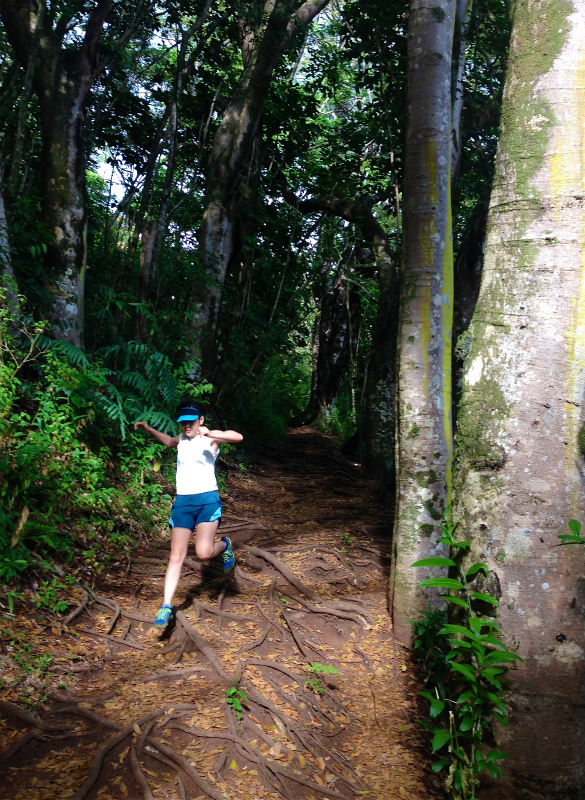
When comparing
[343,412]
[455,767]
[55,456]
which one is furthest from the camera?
[343,412]

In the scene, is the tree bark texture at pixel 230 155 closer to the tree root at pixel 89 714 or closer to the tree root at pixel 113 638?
the tree root at pixel 113 638

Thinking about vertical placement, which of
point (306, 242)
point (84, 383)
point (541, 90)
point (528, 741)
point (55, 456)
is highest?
point (306, 242)

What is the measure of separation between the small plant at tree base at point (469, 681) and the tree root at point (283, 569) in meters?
2.65

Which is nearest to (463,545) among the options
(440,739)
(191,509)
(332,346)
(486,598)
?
(486,598)

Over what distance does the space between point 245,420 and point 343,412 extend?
191 inches

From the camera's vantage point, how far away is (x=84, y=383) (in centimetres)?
614

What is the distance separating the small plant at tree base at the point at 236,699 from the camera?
3.70 m

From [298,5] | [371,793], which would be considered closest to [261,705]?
[371,793]

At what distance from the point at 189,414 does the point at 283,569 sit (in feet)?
6.68

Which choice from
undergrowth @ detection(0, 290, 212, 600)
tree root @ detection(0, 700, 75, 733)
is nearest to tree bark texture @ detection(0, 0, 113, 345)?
undergrowth @ detection(0, 290, 212, 600)

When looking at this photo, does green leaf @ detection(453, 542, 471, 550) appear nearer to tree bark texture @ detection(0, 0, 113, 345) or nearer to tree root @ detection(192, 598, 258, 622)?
tree root @ detection(192, 598, 258, 622)

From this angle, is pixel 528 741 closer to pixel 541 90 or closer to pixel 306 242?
pixel 541 90

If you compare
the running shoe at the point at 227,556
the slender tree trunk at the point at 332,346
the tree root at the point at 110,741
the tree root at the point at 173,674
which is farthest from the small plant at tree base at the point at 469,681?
the slender tree trunk at the point at 332,346

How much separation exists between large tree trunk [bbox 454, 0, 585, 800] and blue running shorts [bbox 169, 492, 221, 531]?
2.43 m
